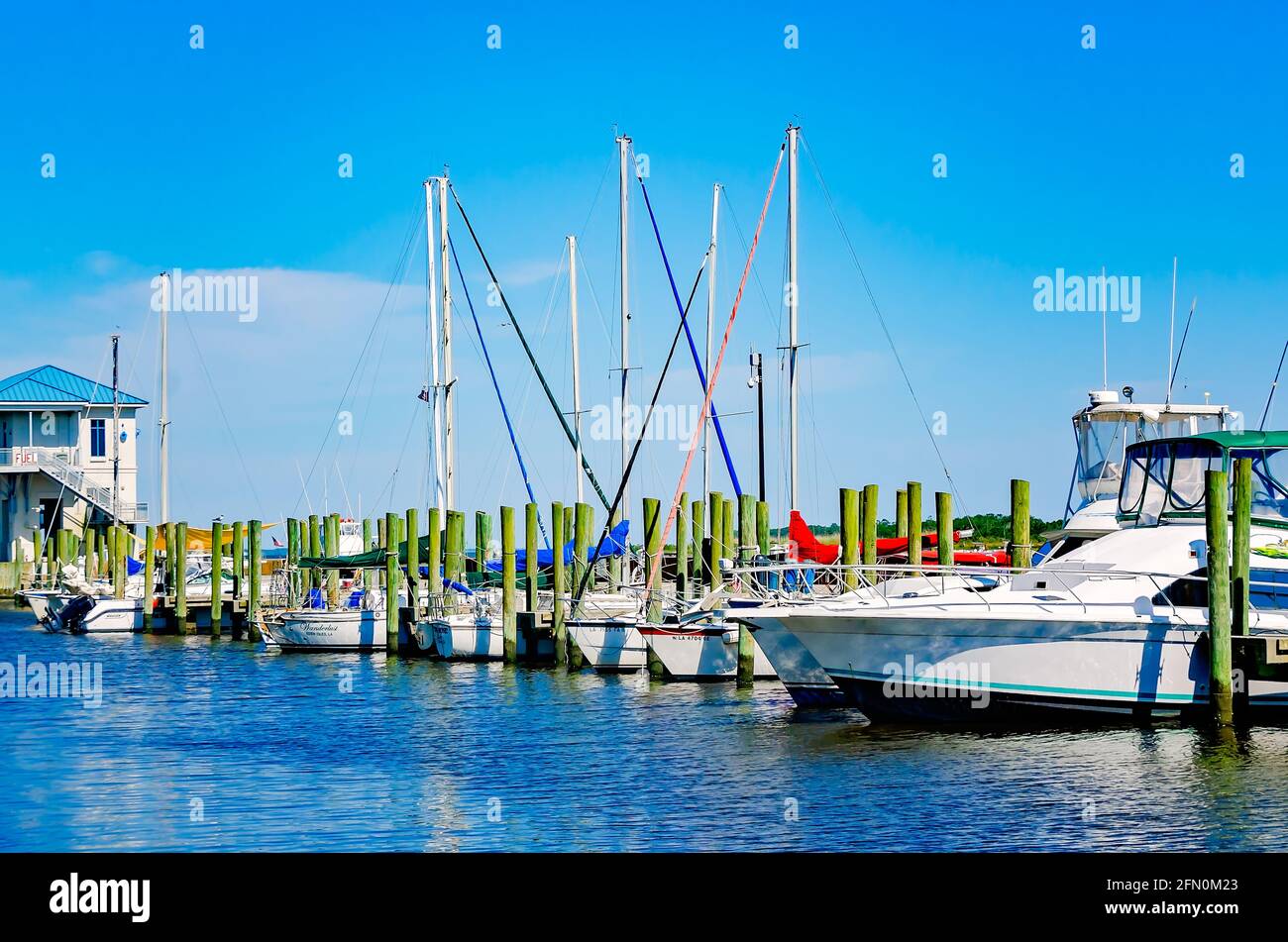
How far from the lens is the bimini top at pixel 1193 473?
87.0 ft

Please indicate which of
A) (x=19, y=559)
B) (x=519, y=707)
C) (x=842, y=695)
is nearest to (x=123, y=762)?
(x=519, y=707)

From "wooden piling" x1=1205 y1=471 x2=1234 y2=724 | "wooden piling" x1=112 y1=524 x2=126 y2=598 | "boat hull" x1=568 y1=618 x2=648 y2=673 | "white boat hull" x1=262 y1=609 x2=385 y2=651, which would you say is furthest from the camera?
"wooden piling" x1=112 y1=524 x2=126 y2=598

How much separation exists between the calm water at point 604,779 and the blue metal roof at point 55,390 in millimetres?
54550

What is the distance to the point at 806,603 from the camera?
25.5m

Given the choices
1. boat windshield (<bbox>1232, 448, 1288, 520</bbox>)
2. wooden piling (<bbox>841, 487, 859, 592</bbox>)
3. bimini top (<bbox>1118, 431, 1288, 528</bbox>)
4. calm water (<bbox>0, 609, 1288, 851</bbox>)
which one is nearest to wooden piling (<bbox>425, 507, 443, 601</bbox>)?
calm water (<bbox>0, 609, 1288, 851</bbox>)

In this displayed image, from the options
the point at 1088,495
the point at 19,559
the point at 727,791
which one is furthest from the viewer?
the point at 19,559

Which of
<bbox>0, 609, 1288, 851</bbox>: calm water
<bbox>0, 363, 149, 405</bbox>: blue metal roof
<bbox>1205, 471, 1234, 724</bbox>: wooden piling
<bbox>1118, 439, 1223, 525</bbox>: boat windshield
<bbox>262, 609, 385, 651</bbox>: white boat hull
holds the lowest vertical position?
<bbox>0, 609, 1288, 851</bbox>: calm water

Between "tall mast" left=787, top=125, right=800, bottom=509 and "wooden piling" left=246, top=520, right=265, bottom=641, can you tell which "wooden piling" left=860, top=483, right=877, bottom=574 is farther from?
"wooden piling" left=246, top=520, right=265, bottom=641

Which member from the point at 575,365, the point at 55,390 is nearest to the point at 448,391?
the point at 575,365

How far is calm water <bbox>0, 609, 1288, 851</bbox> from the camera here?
17047 mm

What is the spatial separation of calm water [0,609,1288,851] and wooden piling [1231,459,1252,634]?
187 cm

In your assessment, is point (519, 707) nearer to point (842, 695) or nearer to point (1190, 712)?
point (842, 695)
